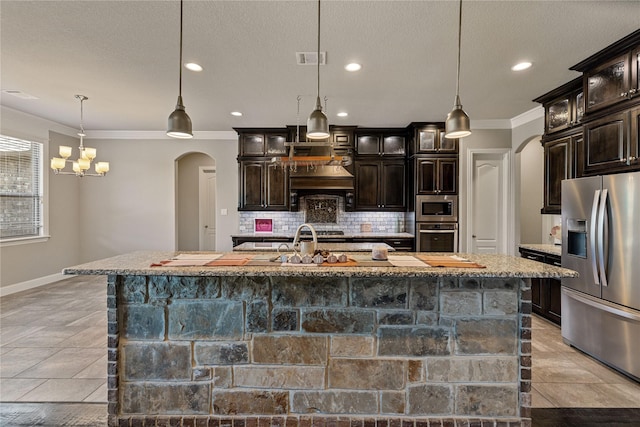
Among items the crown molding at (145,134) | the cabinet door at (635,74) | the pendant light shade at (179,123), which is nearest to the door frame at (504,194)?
the cabinet door at (635,74)

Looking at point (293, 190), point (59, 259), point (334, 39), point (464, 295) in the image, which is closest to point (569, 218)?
point (464, 295)

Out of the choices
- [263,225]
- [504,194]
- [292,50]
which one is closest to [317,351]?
[292,50]

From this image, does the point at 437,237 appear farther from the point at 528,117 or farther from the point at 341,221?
the point at 528,117

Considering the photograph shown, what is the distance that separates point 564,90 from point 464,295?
326cm

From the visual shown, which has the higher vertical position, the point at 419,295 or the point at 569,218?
the point at 569,218

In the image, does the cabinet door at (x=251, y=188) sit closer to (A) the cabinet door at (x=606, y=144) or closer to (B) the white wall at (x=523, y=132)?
(B) the white wall at (x=523, y=132)

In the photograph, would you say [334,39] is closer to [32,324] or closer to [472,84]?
[472,84]

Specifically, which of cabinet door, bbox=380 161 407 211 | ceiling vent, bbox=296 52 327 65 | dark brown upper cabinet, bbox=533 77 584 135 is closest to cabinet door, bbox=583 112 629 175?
dark brown upper cabinet, bbox=533 77 584 135

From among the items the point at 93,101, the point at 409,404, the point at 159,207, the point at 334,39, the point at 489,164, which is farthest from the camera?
the point at 159,207

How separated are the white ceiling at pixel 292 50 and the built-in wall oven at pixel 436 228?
1.51 m

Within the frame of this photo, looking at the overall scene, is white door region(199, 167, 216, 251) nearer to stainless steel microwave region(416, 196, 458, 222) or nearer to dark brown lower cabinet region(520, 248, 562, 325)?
stainless steel microwave region(416, 196, 458, 222)

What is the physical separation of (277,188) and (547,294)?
4203mm

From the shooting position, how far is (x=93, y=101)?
441 centimetres

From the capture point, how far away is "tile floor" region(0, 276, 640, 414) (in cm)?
238
